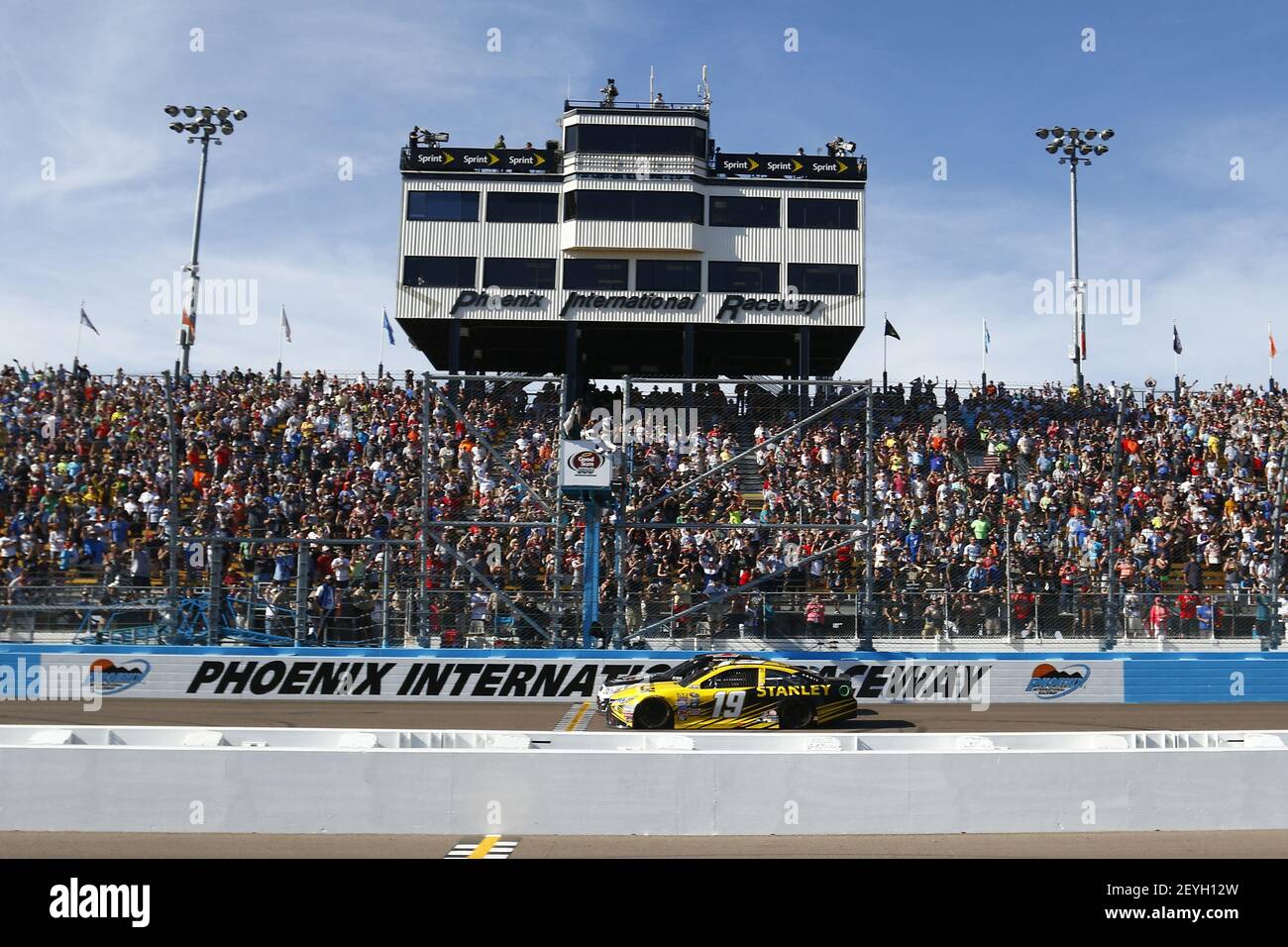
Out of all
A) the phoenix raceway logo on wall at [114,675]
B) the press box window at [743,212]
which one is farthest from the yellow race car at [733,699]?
the press box window at [743,212]

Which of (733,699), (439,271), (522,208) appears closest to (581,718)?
(733,699)

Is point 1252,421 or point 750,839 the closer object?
point 750,839

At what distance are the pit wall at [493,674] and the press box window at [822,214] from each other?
62.6 ft

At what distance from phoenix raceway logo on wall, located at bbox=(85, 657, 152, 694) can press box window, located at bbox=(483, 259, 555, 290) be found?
725 inches

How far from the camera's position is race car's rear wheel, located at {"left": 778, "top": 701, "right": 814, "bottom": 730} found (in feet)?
49.5

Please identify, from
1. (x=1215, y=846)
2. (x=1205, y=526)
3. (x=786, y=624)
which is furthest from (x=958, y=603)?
(x=1215, y=846)

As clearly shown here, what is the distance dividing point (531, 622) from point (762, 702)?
3809mm

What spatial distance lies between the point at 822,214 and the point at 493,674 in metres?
21.0

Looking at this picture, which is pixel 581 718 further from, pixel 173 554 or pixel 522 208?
pixel 522 208

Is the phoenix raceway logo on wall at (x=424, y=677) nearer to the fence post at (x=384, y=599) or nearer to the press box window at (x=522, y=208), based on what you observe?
the fence post at (x=384, y=599)

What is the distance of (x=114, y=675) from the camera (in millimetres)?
17719
